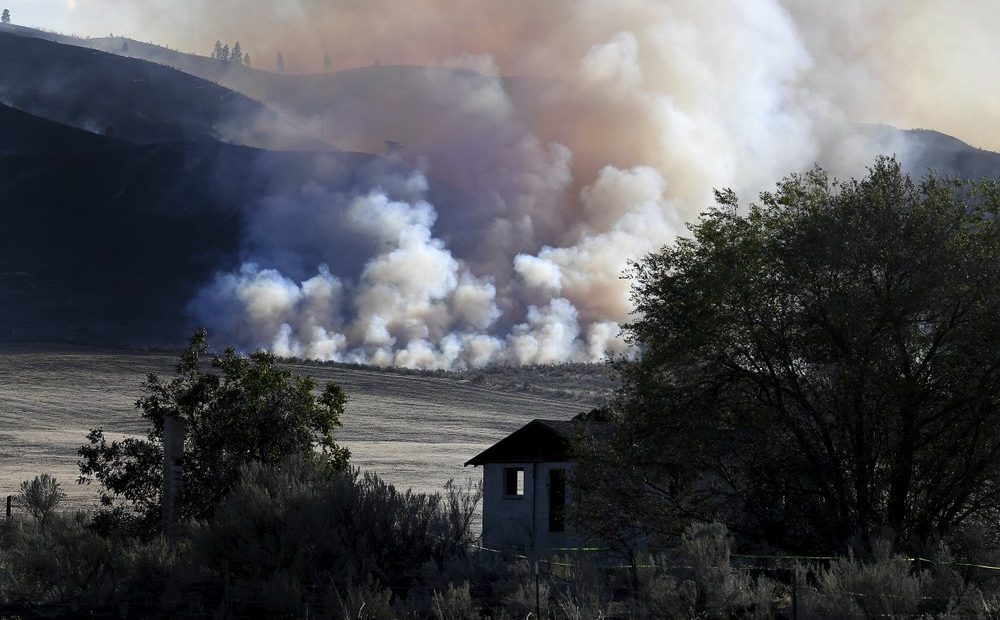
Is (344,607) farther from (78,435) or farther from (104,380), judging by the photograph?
(104,380)

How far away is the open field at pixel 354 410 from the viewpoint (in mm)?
58219

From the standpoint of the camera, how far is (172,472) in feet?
91.5

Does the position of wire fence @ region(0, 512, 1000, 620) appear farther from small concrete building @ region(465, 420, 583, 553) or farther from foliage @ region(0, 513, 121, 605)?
small concrete building @ region(465, 420, 583, 553)

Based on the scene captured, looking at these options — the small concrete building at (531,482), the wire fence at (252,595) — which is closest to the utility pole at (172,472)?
the wire fence at (252,595)

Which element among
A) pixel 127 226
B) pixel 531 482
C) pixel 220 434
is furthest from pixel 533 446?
pixel 127 226

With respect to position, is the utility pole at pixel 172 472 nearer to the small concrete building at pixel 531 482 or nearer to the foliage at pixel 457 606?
the foliage at pixel 457 606

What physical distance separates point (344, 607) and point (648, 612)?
13.0ft

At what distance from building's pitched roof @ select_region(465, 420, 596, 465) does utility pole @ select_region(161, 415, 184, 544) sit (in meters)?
13.4

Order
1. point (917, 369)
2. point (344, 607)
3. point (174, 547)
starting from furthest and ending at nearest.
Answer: point (917, 369)
point (174, 547)
point (344, 607)

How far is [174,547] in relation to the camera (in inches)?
925

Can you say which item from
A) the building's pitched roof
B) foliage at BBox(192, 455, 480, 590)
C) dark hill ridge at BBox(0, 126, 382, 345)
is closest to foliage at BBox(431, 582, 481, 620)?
foliage at BBox(192, 455, 480, 590)

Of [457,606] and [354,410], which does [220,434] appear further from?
[354,410]

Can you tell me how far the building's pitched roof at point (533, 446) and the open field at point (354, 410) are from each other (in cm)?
1129

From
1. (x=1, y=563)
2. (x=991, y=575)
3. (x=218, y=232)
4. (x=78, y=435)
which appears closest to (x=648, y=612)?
(x=991, y=575)
